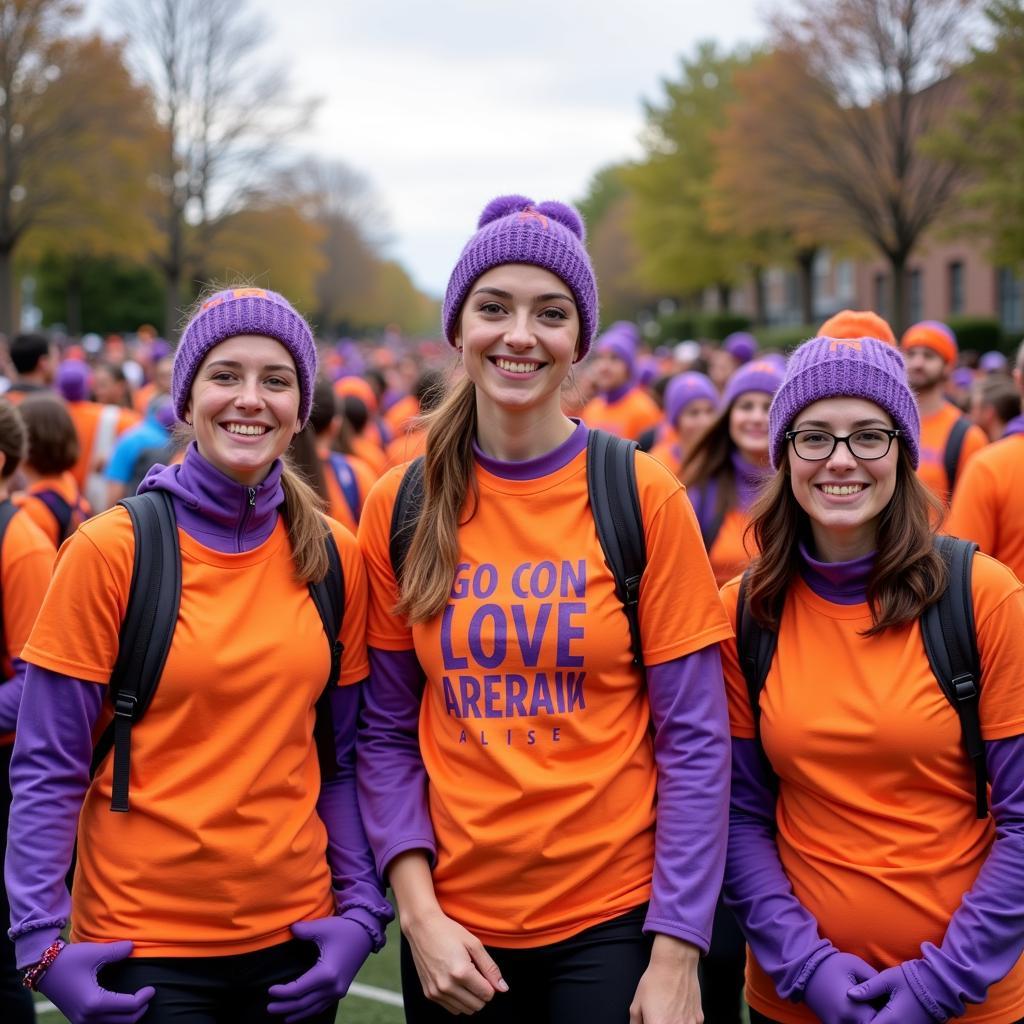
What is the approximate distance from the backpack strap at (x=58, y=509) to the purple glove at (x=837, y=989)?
3.62m

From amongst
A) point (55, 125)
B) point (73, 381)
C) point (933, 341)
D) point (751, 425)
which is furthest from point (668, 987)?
point (55, 125)

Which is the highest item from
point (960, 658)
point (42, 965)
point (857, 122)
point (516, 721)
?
point (857, 122)

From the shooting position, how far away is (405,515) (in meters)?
2.89

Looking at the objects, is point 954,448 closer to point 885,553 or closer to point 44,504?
point 885,553

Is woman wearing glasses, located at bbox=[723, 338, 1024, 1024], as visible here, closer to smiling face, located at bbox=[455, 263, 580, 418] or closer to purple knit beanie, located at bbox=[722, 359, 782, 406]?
smiling face, located at bbox=[455, 263, 580, 418]

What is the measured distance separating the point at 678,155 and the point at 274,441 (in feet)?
145

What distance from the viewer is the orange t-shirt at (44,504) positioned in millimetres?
5011

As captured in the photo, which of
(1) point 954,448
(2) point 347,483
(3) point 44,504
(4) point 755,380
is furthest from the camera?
(2) point 347,483

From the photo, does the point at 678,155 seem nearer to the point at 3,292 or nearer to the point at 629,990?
the point at 3,292

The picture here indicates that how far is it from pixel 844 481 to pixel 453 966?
1.34 m

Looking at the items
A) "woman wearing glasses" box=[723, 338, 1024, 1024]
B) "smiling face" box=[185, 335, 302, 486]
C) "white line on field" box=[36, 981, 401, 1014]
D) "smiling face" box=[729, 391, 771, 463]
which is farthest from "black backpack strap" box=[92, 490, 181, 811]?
"smiling face" box=[729, 391, 771, 463]

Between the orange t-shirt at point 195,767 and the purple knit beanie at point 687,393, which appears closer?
the orange t-shirt at point 195,767

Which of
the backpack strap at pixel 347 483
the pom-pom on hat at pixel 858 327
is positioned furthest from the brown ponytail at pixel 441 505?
the backpack strap at pixel 347 483

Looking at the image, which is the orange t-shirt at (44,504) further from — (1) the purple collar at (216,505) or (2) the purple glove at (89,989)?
(2) the purple glove at (89,989)
